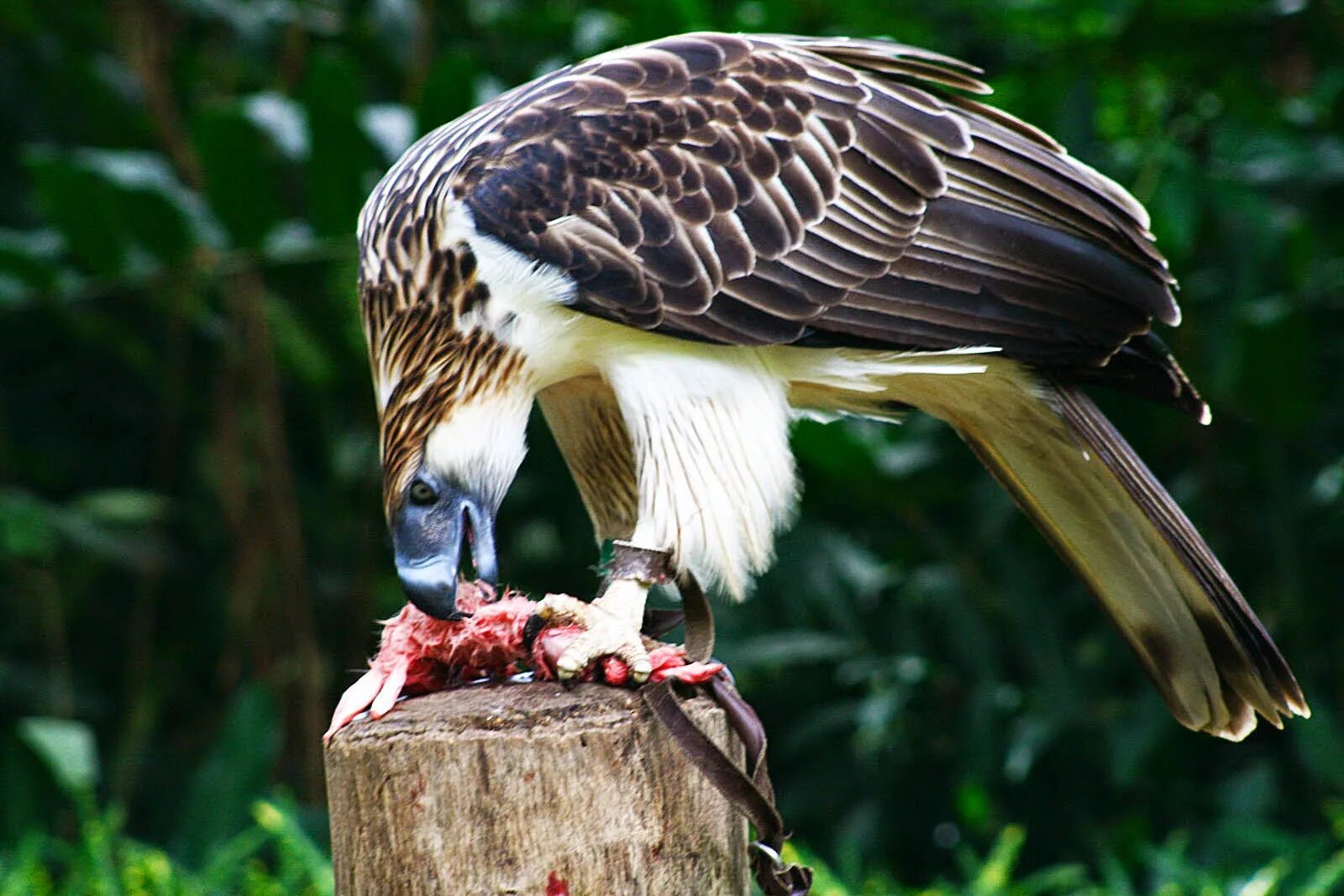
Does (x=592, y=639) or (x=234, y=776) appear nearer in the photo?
(x=592, y=639)

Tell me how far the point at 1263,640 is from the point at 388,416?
148cm

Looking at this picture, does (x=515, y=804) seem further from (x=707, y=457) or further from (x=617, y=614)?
(x=707, y=457)

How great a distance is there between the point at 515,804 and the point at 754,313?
3.03 ft

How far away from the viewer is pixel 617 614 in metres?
2.18

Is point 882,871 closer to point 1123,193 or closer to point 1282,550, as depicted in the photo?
point 1282,550

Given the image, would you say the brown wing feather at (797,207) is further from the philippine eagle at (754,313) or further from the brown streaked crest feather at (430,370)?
the brown streaked crest feather at (430,370)

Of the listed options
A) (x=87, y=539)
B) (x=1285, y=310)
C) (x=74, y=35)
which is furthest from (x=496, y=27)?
(x=1285, y=310)

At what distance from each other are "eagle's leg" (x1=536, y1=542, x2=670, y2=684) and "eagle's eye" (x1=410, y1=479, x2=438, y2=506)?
276 mm

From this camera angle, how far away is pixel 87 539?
445cm

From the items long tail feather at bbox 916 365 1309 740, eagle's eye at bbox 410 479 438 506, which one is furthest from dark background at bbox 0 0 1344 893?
eagle's eye at bbox 410 479 438 506

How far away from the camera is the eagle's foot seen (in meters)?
2.05

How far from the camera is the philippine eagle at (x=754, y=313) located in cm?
236

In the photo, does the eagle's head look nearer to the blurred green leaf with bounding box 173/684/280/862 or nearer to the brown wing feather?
the brown wing feather

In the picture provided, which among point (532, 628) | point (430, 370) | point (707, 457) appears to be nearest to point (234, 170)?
point (430, 370)
